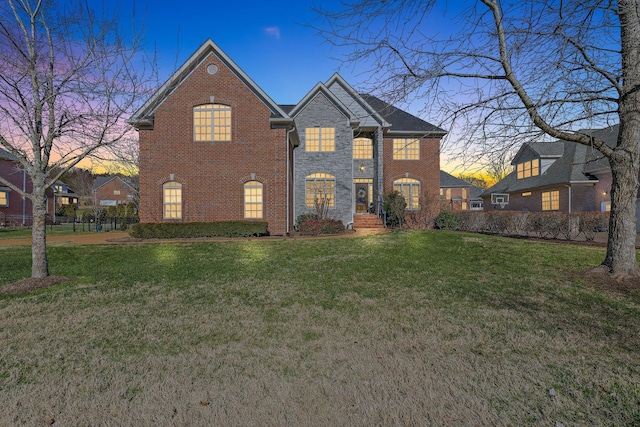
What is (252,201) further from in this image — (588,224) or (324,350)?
(588,224)

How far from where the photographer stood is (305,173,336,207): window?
21250mm

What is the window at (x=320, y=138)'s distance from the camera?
21.3m

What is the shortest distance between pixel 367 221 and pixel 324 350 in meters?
17.4

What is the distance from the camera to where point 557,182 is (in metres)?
24.6

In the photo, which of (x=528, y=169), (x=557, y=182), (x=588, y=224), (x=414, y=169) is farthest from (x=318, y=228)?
(x=528, y=169)

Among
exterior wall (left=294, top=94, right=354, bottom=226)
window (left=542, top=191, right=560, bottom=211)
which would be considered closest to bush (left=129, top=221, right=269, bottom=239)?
exterior wall (left=294, top=94, right=354, bottom=226)

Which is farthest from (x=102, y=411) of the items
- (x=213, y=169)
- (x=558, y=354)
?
(x=213, y=169)

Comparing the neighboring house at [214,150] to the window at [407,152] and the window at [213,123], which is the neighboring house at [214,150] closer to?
the window at [213,123]

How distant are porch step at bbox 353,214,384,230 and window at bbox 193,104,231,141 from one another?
8663 millimetres

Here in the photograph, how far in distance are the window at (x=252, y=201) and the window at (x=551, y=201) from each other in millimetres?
20918

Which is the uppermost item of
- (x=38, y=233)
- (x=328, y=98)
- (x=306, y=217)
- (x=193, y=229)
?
(x=328, y=98)

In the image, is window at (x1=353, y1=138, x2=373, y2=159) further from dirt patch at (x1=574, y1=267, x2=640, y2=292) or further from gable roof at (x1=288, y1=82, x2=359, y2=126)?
dirt patch at (x1=574, y1=267, x2=640, y2=292)

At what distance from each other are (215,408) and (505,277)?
22.5 feet

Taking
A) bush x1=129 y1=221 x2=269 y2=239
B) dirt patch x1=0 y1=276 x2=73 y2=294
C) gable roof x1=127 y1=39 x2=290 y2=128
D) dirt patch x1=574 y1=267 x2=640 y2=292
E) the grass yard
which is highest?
gable roof x1=127 y1=39 x2=290 y2=128
